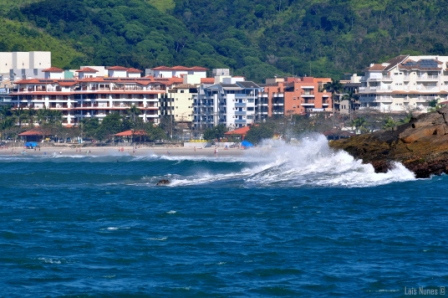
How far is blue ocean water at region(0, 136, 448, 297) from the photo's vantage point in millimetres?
30750

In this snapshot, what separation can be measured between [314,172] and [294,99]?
3842 inches

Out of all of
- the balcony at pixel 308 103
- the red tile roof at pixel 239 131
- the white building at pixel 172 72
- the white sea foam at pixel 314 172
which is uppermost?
the white building at pixel 172 72

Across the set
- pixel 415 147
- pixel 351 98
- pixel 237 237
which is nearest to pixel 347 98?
pixel 351 98

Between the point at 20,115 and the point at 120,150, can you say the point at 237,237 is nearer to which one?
the point at 120,150

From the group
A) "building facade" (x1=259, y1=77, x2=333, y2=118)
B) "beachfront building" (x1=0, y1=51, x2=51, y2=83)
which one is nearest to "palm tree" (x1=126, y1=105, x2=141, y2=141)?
"building facade" (x1=259, y1=77, x2=333, y2=118)

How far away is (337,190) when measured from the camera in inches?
2032

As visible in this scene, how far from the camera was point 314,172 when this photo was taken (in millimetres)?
61375

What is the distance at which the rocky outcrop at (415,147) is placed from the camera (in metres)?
55.2

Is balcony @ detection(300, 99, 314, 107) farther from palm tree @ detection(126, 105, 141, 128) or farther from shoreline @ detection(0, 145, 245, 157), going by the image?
shoreline @ detection(0, 145, 245, 157)

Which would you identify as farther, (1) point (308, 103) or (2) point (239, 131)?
(1) point (308, 103)

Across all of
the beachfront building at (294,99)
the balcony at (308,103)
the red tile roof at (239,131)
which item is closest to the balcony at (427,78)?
the beachfront building at (294,99)

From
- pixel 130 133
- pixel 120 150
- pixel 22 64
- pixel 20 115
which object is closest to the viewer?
pixel 120 150

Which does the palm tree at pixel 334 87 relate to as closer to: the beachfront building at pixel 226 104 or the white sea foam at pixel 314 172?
the beachfront building at pixel 226 104

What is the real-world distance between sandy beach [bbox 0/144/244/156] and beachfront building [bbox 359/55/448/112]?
24.9m
